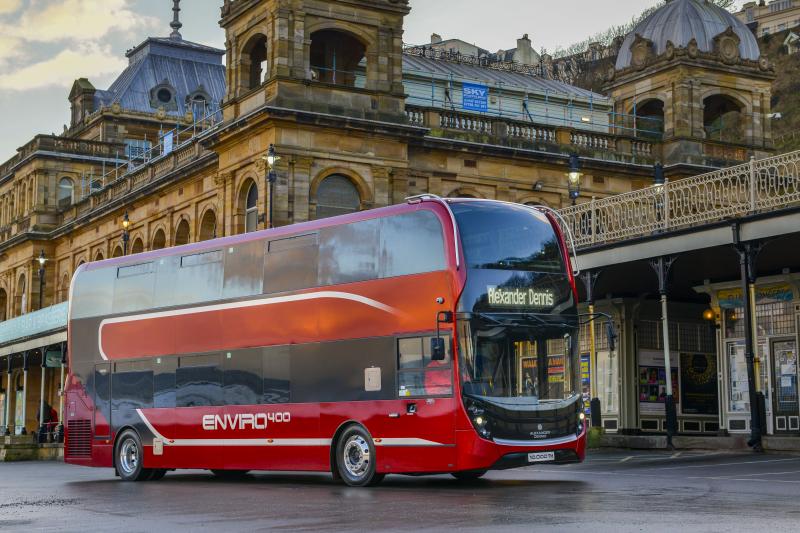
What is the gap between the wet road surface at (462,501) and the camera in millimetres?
11828

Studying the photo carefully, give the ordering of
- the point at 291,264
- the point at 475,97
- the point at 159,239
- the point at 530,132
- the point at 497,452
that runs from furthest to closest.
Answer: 1. the point at 159,239
2. the point at 475,97
3. the point at 530,132
4. the point at 291,264
5. the point at 497,452

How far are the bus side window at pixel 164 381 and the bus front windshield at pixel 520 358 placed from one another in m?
6.78

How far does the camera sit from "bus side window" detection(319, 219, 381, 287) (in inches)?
719

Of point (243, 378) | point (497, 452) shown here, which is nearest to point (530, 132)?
point (243, 378)

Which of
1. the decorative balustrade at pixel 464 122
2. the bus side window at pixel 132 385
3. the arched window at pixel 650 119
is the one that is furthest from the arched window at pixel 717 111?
the bus side window at pixel 132 385

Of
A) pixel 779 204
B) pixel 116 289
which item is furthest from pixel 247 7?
pixel 779 204

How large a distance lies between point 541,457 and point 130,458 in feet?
29.8

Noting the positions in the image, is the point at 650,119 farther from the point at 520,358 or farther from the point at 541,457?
the point at 541,457

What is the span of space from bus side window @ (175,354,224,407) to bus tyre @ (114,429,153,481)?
165 cm

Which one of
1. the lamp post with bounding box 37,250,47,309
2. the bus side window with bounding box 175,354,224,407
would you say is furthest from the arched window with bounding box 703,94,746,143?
the lamp post with bounding box 37,250,47,309

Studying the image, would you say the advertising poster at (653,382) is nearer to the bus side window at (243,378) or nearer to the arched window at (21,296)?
the bus side window at (243,378)

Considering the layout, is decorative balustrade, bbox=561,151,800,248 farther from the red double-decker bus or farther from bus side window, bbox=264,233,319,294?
bus side window, bbox=264,233,319,294

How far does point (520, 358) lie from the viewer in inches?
689

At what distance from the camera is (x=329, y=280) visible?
18.9 metres
